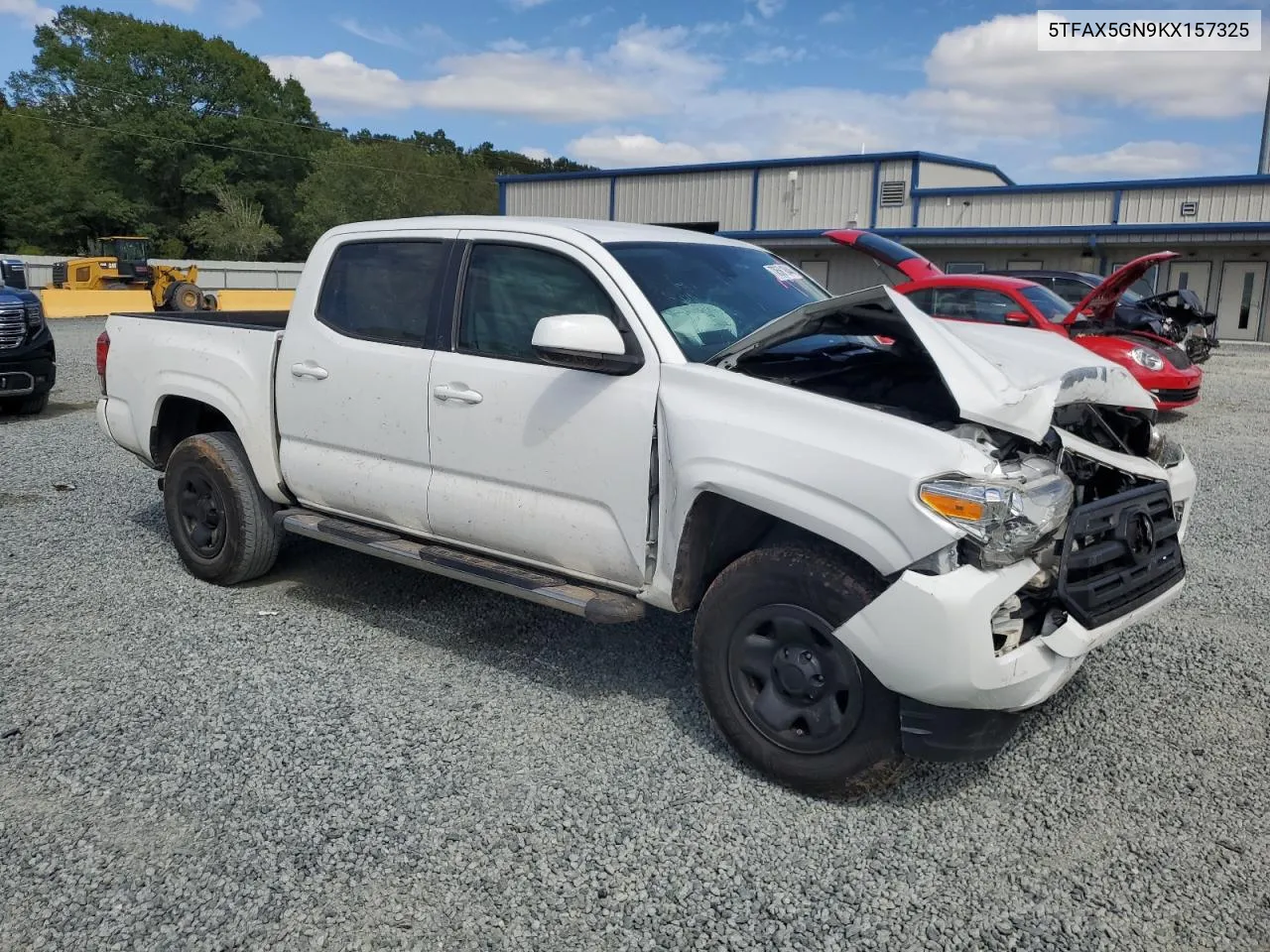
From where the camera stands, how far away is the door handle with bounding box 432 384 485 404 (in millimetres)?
4121

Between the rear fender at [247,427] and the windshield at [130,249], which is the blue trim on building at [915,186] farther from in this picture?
the rear fender at [247,427]

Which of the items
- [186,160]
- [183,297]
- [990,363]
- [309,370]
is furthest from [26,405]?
[186,160]

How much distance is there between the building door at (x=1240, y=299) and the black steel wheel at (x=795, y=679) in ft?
92.7

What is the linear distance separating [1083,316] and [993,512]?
9.07 meters

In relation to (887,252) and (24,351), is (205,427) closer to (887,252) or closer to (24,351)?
(887,252)

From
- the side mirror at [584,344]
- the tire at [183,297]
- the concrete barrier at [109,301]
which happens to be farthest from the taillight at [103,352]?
the tire at [183,297]

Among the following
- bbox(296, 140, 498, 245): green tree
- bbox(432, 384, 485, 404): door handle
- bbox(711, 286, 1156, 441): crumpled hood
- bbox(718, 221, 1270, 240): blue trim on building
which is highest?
bbox(296, 140, 498, 245): green tree

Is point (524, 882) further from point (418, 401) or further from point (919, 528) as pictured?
point (418, 401)

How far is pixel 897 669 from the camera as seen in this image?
2.95 m

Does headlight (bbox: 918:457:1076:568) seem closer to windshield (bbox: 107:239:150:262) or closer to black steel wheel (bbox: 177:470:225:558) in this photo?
black steel wheel (bbox: 177:470:225:558)

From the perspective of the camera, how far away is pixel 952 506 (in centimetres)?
290

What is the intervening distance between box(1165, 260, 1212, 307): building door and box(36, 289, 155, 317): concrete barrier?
2899 centimetres

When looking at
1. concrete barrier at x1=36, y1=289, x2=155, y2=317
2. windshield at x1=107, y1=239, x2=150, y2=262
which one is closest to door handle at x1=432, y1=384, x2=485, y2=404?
concrete barrier at x1=36, y1=289, x2=155, y2=317

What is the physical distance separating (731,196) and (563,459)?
32058 mm
